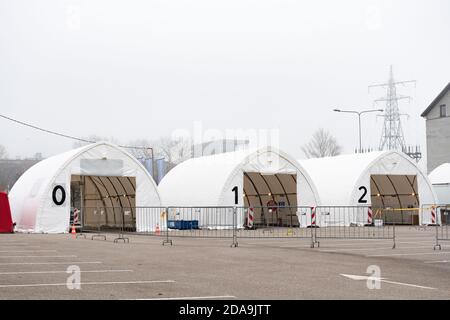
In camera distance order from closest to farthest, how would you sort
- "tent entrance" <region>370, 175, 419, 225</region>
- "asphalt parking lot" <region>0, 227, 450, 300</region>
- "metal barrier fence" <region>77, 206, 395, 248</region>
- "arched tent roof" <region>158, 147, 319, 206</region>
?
"asphalt parking lot" <region>0, 227, 450, 300</region> < "metal barrier fence" <region>77, 206, 395, 248</region> < "arched tent roof" <region>158, 147, 319, 206</region> < "tent entrance" <region>370, 175, 419, 225</region>

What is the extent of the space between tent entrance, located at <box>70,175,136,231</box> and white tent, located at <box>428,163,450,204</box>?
25.8m

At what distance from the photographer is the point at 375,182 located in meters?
46.8

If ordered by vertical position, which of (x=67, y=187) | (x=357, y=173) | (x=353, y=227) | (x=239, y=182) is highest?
(x=357, y=173)

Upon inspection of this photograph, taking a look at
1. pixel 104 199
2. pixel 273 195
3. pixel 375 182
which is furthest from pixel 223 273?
pixel 375 182

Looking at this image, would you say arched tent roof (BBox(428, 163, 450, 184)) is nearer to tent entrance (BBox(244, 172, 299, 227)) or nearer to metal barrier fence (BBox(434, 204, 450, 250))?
metal barrier fence (BBox(434, 204, 450, 250))

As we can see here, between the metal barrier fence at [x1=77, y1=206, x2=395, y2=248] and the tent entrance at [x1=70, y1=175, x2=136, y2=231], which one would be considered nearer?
the metal barrier fence at [x1=77, y1=206, x2=395, y2=248]

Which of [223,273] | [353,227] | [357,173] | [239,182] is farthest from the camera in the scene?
[357,173]

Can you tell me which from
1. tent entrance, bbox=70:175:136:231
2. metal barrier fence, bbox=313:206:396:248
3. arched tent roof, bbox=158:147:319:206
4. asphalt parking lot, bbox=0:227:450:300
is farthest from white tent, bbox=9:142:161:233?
asphalt parking lot, bbox=0:227:450:300

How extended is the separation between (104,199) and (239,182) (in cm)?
1187

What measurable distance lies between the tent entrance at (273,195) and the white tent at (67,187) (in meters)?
7.09

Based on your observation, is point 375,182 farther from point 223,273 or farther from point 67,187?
point 223,273

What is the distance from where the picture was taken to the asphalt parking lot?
960 cm

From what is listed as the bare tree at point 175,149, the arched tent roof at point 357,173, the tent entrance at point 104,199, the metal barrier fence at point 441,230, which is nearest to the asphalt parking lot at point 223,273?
the metal barrier fence at point 441,230
